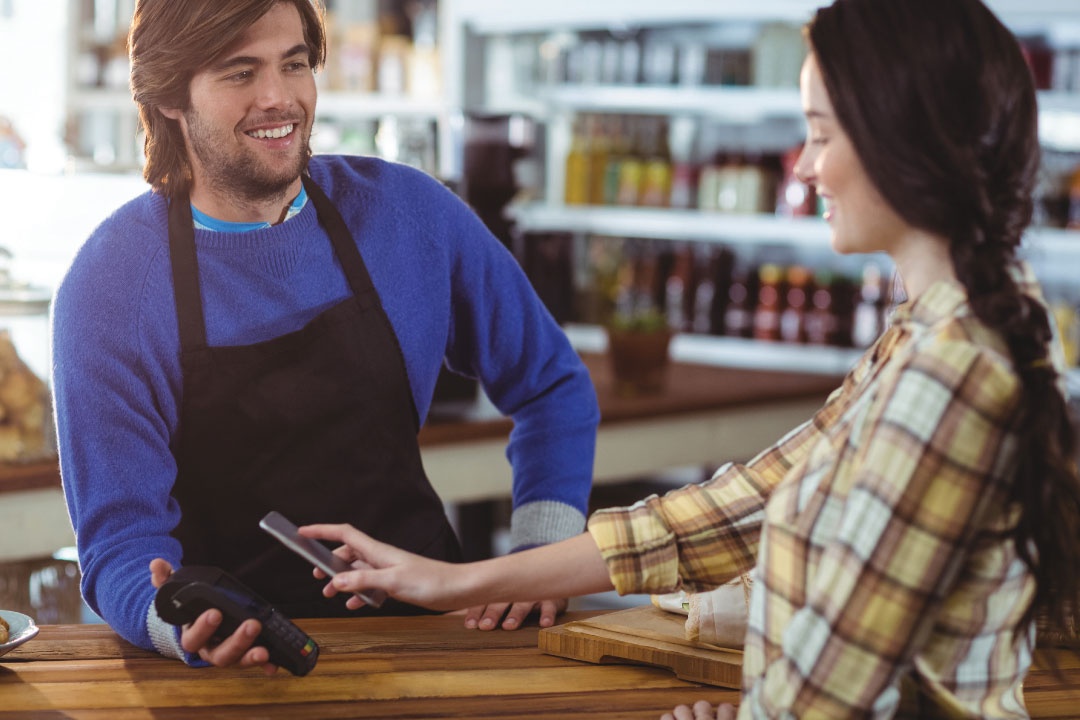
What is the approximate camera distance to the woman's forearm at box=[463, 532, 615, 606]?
4.02 ft

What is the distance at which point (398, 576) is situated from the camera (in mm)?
1206

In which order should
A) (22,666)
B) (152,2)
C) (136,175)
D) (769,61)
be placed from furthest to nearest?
(769,61), (136,175), (152,2), (22,666)

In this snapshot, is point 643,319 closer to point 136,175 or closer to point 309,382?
point 136,175

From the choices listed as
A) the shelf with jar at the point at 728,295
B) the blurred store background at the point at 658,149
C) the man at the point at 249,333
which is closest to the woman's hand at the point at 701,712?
the man at the point at 249,333

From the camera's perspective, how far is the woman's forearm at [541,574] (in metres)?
1.23

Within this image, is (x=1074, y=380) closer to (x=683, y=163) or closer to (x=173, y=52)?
(x=683, y=163)

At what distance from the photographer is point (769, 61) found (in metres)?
4.30

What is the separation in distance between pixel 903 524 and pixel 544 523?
35.9 inches

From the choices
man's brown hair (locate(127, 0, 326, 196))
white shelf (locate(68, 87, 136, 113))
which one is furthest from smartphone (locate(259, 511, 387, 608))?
white shelf (locate(68, 87, 136, 113))

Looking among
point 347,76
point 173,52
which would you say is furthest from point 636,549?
point 347,76

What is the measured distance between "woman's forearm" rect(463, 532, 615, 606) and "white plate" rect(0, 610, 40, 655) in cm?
51

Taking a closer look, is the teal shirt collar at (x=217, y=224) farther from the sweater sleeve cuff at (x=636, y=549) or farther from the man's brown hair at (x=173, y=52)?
the sweater sleeve cuff at (x=636, y=549)

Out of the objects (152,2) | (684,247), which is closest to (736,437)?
(684,247)

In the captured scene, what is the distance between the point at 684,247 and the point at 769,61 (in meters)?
0.84
